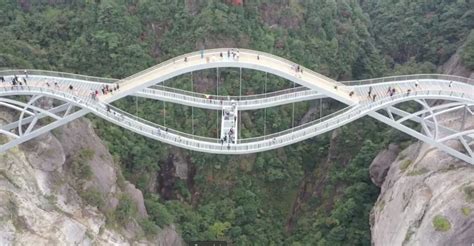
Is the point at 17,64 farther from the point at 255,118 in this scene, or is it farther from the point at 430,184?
the point at 430,184

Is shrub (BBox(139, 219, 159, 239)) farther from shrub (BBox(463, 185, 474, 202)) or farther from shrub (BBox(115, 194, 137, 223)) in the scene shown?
shrub (BBox(463, 185, 474, 202))

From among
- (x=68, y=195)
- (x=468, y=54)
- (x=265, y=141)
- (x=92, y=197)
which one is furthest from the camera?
(x=468, y=54)

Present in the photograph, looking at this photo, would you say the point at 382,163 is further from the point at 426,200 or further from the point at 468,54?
the point at 468,54

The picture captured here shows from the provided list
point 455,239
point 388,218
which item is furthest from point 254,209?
point 455,239

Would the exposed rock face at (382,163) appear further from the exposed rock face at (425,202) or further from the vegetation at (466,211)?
the vegetation at (466,211)

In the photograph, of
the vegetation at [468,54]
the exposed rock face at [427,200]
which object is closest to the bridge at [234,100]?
the exposed rock face at [427,200]

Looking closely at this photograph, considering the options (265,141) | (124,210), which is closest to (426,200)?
(265,141)
